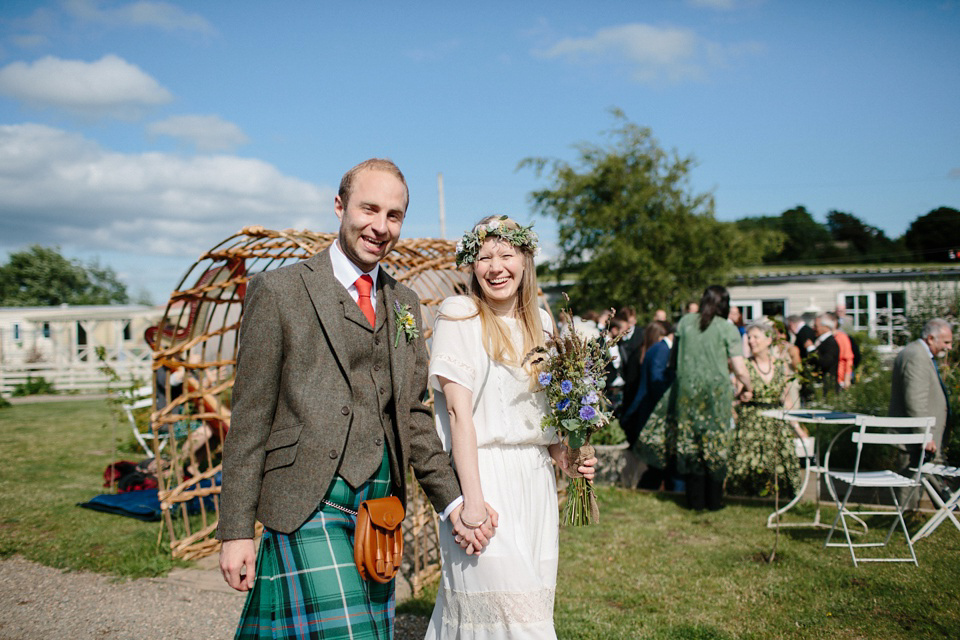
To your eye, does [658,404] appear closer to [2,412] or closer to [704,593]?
[704,593]

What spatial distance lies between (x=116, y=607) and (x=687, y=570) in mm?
4170

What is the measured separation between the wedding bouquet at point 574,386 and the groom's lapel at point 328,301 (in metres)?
0.85

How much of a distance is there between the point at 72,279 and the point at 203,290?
5900 centimetres

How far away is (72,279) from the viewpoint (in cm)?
5531

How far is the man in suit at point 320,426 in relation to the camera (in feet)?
6.76

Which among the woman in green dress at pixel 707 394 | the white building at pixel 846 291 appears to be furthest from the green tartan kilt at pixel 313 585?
the white building at pixel 846 291

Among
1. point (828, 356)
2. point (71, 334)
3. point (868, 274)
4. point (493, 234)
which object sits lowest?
point (828, 356)

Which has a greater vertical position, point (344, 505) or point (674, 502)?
point (344, 505)

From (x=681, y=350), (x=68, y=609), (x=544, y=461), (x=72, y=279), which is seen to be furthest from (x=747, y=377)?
(x=72, y=279)

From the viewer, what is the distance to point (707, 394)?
6.84 metres

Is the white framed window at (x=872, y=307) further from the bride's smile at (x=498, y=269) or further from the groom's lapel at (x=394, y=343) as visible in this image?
the groom's lapel at (x=394, y=343)

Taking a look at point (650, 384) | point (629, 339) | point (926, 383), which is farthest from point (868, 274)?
point (926, 383)

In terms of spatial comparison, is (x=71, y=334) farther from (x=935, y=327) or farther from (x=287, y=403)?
(x=287, y=403)

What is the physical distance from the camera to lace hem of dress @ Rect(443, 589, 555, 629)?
8.25ft
